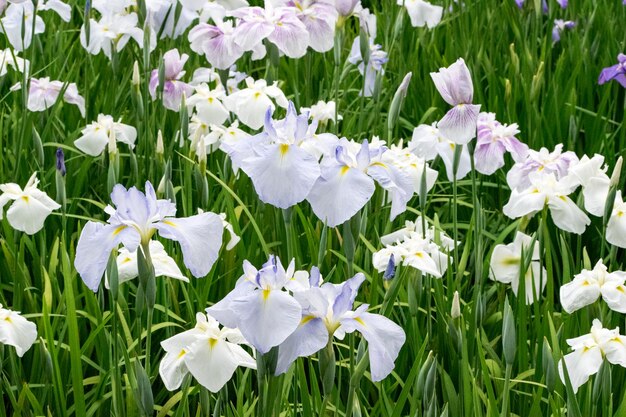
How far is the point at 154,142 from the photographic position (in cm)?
326

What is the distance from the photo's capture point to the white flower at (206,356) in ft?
5.08

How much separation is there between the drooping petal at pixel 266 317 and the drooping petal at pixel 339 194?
275 mm

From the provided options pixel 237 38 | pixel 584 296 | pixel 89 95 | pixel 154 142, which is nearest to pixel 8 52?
pixel 89 95

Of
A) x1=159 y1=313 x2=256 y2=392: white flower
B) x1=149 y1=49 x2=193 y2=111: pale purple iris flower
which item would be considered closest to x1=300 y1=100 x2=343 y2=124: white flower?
x1=149 y1=49 x2=193 y2=111: pale purple iris flower

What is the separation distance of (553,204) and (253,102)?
0.89 meters

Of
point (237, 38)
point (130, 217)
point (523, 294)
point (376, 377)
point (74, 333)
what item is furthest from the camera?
point (237, 38)

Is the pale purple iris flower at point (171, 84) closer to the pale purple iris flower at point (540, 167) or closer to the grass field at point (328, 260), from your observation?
the grass field at point (328, 260)

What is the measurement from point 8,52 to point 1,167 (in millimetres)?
638

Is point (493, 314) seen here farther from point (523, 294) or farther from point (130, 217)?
point (130, 217)

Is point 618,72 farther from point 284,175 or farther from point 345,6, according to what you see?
point 284,175

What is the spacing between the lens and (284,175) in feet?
5.08

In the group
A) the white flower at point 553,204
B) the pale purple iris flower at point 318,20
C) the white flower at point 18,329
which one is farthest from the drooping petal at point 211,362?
the pale purple iris flower at point 318,20

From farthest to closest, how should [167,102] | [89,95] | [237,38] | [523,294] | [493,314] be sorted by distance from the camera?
1. [89,95]
2. [167,102]
3. [237,38]
4. [493,314]
5. [523,294]

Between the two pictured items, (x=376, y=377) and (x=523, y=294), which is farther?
(x=523, y=294)
